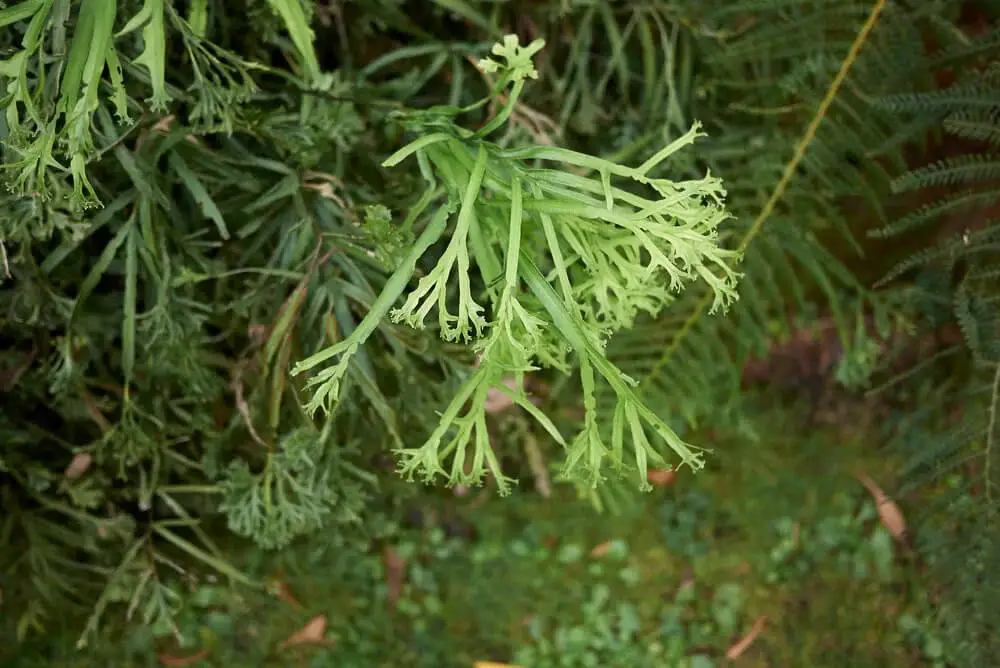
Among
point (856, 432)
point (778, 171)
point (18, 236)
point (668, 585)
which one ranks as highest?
point (778, 171)

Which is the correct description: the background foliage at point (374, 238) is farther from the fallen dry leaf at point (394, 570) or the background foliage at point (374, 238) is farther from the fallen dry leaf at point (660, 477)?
the fallen dry leaf at point (394, 570)

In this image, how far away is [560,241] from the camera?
957 millimetres

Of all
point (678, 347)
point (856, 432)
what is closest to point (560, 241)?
point (678, 347)

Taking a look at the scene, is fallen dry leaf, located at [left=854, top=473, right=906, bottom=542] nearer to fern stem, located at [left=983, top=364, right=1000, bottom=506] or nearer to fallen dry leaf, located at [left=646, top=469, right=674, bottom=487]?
fern stem, located at [left=983, top=364, right=1000, bottom=506]

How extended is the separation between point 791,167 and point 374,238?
790mm

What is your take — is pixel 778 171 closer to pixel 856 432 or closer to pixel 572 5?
pixel 572 5

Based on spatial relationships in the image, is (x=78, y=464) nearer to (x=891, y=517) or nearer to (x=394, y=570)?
(x=394, y=570)

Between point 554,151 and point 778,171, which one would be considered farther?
point 778,171

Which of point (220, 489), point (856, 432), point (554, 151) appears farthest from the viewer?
point (856, 432)

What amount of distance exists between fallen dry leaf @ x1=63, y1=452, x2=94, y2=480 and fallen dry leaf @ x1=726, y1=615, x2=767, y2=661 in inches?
50.3

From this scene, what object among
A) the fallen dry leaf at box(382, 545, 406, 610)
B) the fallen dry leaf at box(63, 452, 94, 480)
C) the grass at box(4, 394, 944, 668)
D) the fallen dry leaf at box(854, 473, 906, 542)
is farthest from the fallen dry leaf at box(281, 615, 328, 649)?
the fallen dry leaf at box(854, 473, 906, 542)

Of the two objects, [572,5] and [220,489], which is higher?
[572,5]

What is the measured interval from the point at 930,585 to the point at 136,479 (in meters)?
1.57

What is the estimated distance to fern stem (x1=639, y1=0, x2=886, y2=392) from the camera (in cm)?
124
